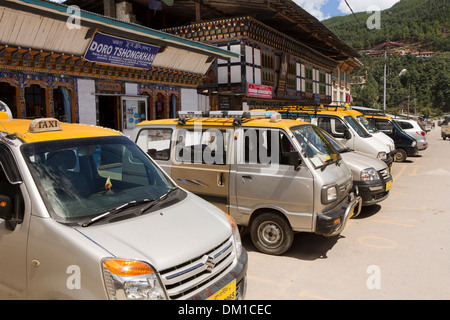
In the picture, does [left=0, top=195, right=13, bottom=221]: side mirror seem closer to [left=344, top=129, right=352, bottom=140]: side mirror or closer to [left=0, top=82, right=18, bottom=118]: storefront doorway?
[left=344, top=129, right=352, bottom=140]: side mirror

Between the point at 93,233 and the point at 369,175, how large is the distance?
6.11m

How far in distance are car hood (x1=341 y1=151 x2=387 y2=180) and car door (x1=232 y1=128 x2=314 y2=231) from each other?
2.48 metres

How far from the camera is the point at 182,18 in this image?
73.4 ft

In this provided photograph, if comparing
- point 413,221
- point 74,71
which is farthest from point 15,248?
point 74,71

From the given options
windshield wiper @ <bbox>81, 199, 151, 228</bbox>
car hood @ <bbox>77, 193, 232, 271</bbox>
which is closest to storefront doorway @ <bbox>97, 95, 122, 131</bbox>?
windshield wiper @ <bbox>81, 199, 151, 228</bbox>

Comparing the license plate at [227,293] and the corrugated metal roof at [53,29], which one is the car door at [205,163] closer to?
the license plate at [227,293]

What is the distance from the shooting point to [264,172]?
18.2 feet

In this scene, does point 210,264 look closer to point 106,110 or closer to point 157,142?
point 157,142

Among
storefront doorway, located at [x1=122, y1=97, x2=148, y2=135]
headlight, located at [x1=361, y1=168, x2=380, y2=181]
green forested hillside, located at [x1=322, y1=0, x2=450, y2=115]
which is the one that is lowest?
headlight, located at [x1=361, y1=168, x2=380, y2=181]

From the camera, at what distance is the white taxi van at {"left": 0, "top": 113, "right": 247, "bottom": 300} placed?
2557mm

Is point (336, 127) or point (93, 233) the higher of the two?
point (336, 127)

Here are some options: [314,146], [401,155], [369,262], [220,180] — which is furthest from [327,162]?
[401,155]

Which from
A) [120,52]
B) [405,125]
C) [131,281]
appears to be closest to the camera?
[131,281]
